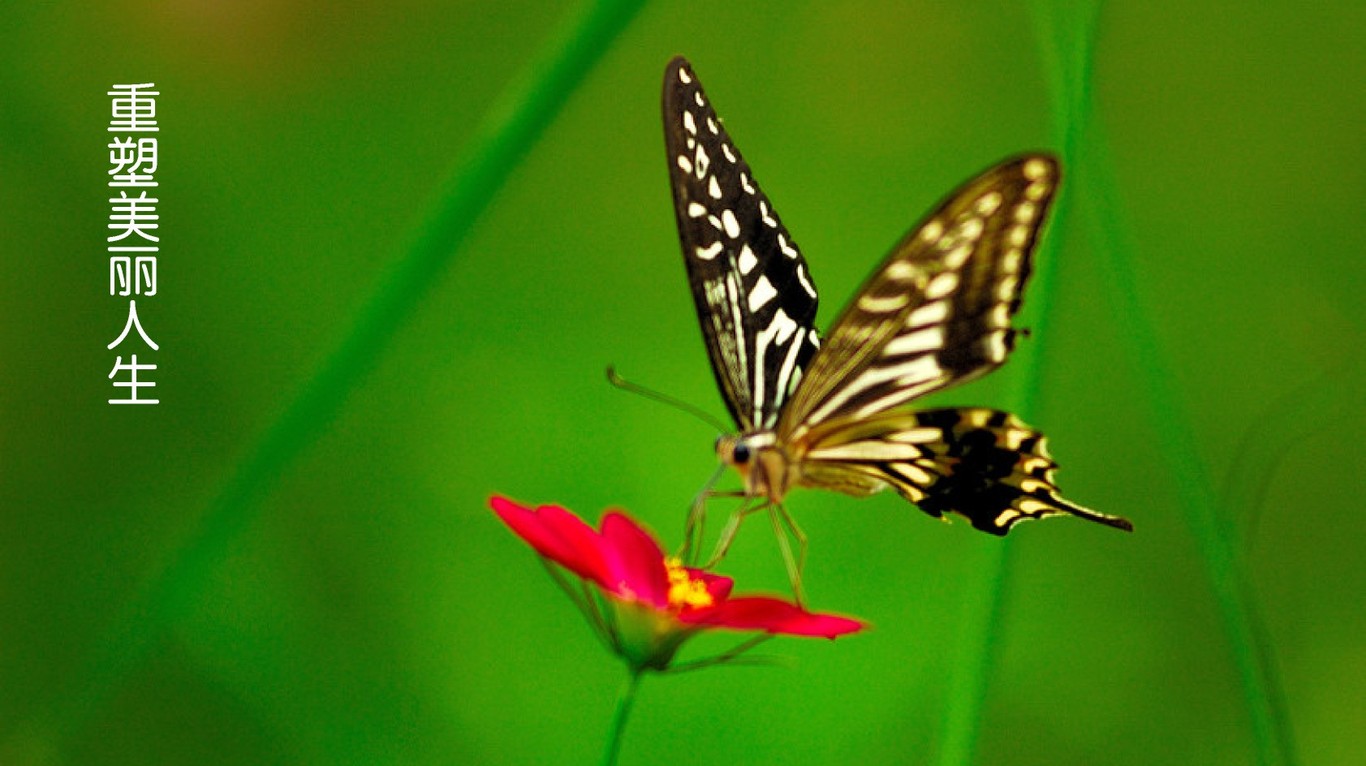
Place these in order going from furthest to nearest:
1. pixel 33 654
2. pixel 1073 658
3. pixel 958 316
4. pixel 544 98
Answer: pixel 1073 658 < pixel 33 654 < pixel 958 316 < pixel 544 98

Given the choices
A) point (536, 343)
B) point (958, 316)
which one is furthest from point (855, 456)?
point (536, 343)

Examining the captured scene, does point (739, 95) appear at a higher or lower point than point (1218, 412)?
higher

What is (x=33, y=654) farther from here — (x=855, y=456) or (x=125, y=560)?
(x=855, y=456)

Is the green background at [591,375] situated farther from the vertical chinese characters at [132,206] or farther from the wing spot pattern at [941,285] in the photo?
the wing spot pattern at [941,285]

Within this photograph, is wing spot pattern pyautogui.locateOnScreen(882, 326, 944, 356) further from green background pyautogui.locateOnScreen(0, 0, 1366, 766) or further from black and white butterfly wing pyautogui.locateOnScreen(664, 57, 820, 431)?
green background pyautogui.locateOnScreen(0, 0, 1366, 766)

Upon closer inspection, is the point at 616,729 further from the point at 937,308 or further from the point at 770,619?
the point at 937,308

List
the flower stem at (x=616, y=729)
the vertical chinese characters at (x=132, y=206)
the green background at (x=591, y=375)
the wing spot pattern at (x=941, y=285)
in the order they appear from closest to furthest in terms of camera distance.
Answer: the flower stem at (x=616, y=729), the wing spot pattern at (x=941, y=285), the vertical chinese characters at (x=132, y=206), the green background at (x=591, y=375)

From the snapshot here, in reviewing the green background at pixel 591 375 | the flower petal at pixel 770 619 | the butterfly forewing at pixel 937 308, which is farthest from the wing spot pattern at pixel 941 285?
the green background at pixel 591 375
